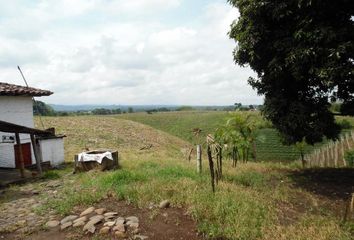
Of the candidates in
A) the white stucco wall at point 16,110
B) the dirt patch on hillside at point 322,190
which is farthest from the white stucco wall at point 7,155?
the dirt patch on hillside at point 322,190

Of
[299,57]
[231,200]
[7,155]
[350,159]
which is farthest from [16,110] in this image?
[350,159]

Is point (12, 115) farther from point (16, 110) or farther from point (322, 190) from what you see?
point (322, 190)

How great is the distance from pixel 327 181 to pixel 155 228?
7493mm

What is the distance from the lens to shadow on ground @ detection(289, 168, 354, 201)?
33.7ft

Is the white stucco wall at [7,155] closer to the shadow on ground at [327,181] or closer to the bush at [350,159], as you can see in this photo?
the shadow on ground at [327,181]

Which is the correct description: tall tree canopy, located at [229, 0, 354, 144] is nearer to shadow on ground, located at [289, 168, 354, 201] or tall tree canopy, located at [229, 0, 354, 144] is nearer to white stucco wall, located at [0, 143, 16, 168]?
shadow on ground, located at [289, 168, 354, 201]

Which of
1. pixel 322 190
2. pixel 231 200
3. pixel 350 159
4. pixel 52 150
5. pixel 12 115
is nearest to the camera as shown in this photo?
pixel 231 200

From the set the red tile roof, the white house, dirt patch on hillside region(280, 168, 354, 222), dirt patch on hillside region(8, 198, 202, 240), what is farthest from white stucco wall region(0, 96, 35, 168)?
dirt patch on hillside region(280, 168, 354, 222)

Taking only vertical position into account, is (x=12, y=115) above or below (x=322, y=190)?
above

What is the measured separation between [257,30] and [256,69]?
4.88 feet

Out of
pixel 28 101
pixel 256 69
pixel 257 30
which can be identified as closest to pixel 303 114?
pixel 256 69

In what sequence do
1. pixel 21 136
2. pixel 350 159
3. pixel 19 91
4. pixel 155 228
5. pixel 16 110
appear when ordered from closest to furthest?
pixel 155 228 < pixel 19 91 < pixel 16 110 < pixel 21 136 < pixel 350 159

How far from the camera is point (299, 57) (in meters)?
9.46

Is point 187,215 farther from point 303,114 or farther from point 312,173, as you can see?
point 312,173
